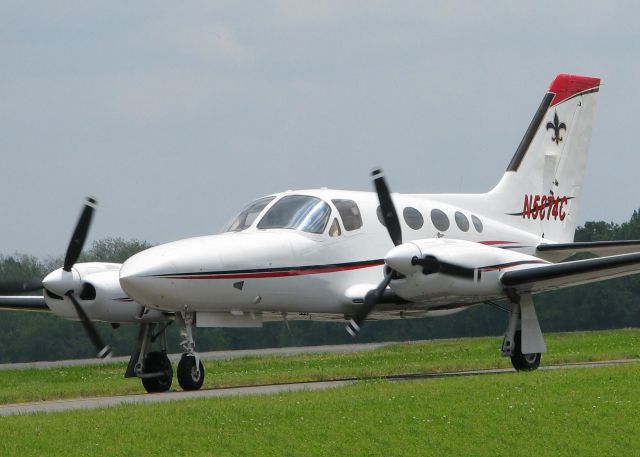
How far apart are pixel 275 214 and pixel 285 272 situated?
129cm

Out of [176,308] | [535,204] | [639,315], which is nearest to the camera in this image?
[176,308]

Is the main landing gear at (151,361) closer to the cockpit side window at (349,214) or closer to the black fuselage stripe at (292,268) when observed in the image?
the black fuselage stripe at (292,268)

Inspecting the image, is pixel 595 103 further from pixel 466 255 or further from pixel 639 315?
pixel 639 315

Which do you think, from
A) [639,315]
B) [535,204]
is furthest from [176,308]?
[639,315]

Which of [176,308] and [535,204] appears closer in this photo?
[176,308]

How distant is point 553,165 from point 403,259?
8647mm

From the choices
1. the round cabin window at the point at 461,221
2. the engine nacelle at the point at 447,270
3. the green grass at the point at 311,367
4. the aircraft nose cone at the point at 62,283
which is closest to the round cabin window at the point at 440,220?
the round cabin window at the point at 461,221

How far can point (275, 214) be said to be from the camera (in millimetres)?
Answer: 20766

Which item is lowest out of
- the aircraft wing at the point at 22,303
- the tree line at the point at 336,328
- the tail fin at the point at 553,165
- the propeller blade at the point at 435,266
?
the tree line at the point at 336,328

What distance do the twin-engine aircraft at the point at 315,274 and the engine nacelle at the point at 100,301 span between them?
21 millimetres

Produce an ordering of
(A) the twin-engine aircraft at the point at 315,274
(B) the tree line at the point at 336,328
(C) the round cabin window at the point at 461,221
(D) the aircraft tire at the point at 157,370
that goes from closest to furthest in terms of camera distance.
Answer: (A) the twin-engine aircraft at the point at 315,274
(D) the aircraft tire at the point at 157,370
(C) the round cabin window at the point at 461,221
(B) the tree line at the point at 336,328

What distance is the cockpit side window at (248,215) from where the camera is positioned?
816 inches

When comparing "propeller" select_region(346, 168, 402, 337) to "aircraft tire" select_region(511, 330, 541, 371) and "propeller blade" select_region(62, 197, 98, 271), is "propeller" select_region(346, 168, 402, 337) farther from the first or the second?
"propeller blade" select_region(62, 197, 98, 271)

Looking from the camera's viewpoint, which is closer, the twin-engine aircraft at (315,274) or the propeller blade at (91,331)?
the twin-engine aircraft at (315,274)
